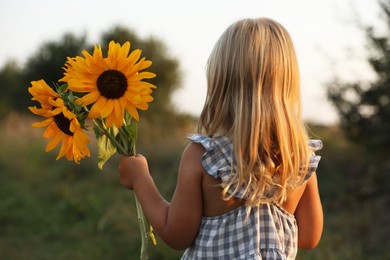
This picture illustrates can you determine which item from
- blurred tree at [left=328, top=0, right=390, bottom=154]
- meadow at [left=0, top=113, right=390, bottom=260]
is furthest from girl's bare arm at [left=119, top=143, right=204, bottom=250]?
blurred tree at [left=328, top=0, right=390, bottom=154]

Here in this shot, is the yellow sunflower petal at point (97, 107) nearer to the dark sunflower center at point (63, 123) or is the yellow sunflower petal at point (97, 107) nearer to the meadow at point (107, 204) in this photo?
the dark sunflower center at point (63, 123)

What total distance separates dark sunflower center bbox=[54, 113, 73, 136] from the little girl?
22 centimetres

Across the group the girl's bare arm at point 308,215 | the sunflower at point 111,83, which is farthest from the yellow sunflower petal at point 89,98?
the girl's bare arm at point 308,215

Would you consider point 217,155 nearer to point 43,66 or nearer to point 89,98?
point 89,98

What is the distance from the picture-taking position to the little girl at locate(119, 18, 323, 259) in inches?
79.9

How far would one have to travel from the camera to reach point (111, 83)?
2.05 meters

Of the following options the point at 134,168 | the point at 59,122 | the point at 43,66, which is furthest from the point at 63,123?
the point at 43,66

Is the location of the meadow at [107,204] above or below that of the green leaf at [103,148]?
below

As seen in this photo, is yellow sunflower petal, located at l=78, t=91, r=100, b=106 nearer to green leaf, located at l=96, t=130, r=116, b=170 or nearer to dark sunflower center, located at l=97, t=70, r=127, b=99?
dark sunflower center, located at l=97, t=70, r=127, b=99

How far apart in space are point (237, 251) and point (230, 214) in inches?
4.5

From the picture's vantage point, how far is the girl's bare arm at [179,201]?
6.70 ft

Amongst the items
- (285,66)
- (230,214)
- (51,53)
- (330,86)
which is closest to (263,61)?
(285,66)

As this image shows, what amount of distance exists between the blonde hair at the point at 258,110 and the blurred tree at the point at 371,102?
513 cm

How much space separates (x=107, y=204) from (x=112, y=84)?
5.49 metres
